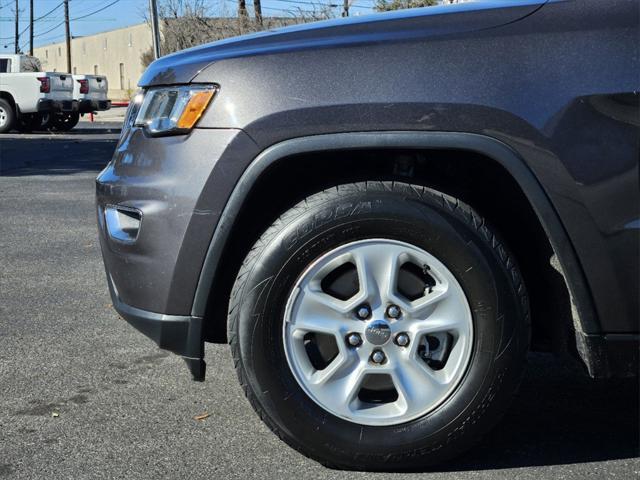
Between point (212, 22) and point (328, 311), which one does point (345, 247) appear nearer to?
point (328, 311)

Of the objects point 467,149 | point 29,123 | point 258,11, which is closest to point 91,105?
point 29,123

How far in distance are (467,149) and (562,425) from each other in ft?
3.97

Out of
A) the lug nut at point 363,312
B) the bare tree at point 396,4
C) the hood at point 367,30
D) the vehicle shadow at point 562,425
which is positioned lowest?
the vehicle shadow at point 562,425

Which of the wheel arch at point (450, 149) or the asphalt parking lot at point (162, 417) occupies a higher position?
the wheel arch at point (450, 149)

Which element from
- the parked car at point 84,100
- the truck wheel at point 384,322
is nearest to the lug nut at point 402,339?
the truck wheel at point 384,322

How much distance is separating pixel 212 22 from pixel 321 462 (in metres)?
34.7

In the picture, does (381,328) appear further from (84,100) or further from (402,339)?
(84,100)

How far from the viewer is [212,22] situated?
36.1 metres

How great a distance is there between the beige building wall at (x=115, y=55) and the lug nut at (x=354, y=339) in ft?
181

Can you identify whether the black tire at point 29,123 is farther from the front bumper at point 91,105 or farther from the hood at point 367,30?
the hood at point 367,30

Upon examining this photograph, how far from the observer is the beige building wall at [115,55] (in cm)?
6462

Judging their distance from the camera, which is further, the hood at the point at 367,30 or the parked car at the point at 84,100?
the parked car at the point at 84,100

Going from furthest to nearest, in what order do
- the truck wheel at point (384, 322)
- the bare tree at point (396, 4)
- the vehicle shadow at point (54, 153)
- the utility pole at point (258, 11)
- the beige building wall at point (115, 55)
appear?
the beige building wall at point (115, 55) → the utility pole at point (258, 11) → the bare tree at point (396, 4) → the vehicle shadow at point (54, 153) → the truck wheel at point (384, 322)

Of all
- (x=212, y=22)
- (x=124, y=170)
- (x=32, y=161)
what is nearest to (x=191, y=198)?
(x=124, y=170)
